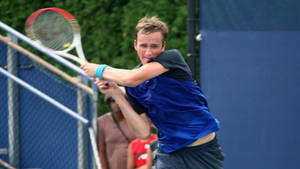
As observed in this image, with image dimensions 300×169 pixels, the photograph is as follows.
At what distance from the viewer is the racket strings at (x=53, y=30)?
4.04 meters

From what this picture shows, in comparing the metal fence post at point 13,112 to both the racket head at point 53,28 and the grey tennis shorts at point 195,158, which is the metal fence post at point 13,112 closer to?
the racket head at point 53,28

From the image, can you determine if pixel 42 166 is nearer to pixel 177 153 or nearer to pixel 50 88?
pixel 50 88

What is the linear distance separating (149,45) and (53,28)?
1382 mm

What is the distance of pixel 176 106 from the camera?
3.02 m

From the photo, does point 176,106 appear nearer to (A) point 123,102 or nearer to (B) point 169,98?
(B) point 169,98

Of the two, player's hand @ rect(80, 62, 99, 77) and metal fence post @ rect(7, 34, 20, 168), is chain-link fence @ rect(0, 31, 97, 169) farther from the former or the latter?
player's hand @ rect(80, 62, 99, 77)

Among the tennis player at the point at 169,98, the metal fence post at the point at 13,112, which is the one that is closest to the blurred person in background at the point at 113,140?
the metal fence post at the point at 13,112

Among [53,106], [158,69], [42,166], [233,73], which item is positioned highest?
[158,69]

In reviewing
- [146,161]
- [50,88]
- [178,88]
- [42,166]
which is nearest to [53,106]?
[50,88]

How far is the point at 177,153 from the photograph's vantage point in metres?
3.13

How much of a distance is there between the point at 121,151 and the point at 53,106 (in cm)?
82

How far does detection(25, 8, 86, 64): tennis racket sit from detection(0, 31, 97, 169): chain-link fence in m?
0.71

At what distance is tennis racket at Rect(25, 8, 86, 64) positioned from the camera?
401 centimetres

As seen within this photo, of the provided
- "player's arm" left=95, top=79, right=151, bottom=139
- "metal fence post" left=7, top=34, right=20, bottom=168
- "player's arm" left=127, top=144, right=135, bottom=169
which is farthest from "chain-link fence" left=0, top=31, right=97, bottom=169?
"player's arm" left=95, top=79, right=151, bottom=139
